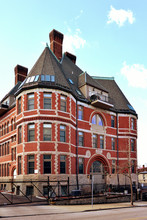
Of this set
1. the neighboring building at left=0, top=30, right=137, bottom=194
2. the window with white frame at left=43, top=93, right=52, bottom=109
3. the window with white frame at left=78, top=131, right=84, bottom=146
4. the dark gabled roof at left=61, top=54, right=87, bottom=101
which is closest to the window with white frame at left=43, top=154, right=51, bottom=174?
the neighboring building at left=0, top=30, right=137, bottom=194

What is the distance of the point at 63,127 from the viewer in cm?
3109

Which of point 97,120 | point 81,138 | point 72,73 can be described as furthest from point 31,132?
point 72,73

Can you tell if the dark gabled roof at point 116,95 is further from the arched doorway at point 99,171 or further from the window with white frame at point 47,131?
the window with white frame at point 47,131

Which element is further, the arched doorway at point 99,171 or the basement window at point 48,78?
the arched doorway at point 99,171

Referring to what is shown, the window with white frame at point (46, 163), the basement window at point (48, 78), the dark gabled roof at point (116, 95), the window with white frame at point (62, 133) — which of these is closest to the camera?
the window with white frame at point (46, 163)

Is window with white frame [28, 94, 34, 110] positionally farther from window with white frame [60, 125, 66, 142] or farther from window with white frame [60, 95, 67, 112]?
window with white frame [60, 125, 66, 142]

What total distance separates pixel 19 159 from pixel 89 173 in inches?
403

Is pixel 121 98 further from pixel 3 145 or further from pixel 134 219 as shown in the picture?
pixel 134 219

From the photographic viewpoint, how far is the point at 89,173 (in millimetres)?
35375

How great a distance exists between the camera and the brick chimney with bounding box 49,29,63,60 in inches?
1646

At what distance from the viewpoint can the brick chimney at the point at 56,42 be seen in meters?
41.8

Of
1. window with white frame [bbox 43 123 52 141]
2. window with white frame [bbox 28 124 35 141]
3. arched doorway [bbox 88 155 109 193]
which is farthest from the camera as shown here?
arched doorway [bbox 88 155 109 193]

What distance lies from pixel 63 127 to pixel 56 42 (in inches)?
687

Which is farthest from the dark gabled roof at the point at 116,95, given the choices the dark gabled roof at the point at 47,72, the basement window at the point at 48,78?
the basement window at the point at 48,78
